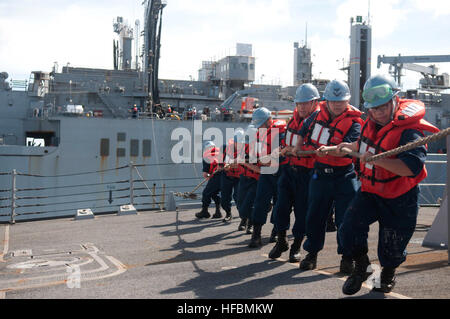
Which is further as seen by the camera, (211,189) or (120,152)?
(120,152)

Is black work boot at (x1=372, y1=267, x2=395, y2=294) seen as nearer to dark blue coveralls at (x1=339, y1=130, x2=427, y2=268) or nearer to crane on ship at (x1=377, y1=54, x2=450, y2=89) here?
dark blue coveralls at (x1=339, y1=130, x2=427, y2=268)

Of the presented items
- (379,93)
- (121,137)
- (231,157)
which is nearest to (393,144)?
(379,93)

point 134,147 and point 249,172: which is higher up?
point 249,172

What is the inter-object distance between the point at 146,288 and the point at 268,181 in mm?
2406

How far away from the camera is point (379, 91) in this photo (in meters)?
3.25

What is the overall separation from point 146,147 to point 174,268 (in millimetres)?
18944

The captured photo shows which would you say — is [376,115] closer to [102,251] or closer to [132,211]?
[102,251]

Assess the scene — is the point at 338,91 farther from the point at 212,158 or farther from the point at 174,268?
the point at 212,158

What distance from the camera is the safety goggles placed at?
3.24m

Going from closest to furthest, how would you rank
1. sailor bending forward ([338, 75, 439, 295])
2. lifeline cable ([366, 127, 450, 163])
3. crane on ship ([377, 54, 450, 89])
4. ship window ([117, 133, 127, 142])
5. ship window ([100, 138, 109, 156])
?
lifeline cable ([366, 127, 450, 163]), sailor bending forward ([338, 75, 439, 295]), ship window ([100, 138, 109, 156]), ship window ([117, 133, 127, 142]), crane on ship ([377, 54, 450, 89])

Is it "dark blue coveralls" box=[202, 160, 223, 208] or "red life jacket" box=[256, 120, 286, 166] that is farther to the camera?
"dark blue coveralls" box=[202, 160, 223, 208]

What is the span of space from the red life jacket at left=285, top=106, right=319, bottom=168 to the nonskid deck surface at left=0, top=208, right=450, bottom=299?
106cm

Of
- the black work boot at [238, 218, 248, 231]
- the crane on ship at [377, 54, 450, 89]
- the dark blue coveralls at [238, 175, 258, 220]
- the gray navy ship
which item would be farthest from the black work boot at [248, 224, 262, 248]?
the crane on ship at [377, 54, 450, 89]
